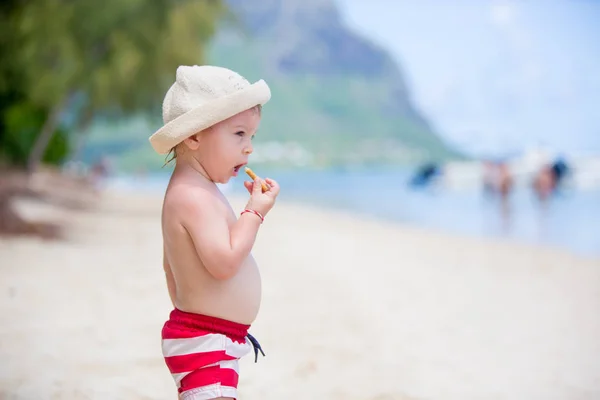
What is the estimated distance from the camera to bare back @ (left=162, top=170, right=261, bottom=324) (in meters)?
1.78

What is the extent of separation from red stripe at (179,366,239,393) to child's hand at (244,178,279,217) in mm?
A: 385

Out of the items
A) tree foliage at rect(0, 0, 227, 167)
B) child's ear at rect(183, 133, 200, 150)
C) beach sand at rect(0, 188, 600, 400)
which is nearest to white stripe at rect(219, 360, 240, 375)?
child's ear at rect(183, 133, 200, 150)

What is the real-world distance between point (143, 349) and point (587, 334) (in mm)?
2436

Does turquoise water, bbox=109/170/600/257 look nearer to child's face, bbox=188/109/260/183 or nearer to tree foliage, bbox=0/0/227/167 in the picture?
tree foliage, bbox=0/0/227/167

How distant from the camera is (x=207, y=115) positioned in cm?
176

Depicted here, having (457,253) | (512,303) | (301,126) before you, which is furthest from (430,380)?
(301,126)

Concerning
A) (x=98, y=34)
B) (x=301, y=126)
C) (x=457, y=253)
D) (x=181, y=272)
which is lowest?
(x=181, y=272)

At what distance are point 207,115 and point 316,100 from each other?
7566cm

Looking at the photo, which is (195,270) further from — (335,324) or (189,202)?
(335,324)

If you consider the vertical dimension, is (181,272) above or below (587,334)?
below

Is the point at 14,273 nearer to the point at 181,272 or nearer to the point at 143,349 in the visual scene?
the point at 143,349

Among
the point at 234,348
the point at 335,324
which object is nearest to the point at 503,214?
the point at 335,324

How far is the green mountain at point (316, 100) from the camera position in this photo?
192ft

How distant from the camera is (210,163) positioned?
72.4 inches
